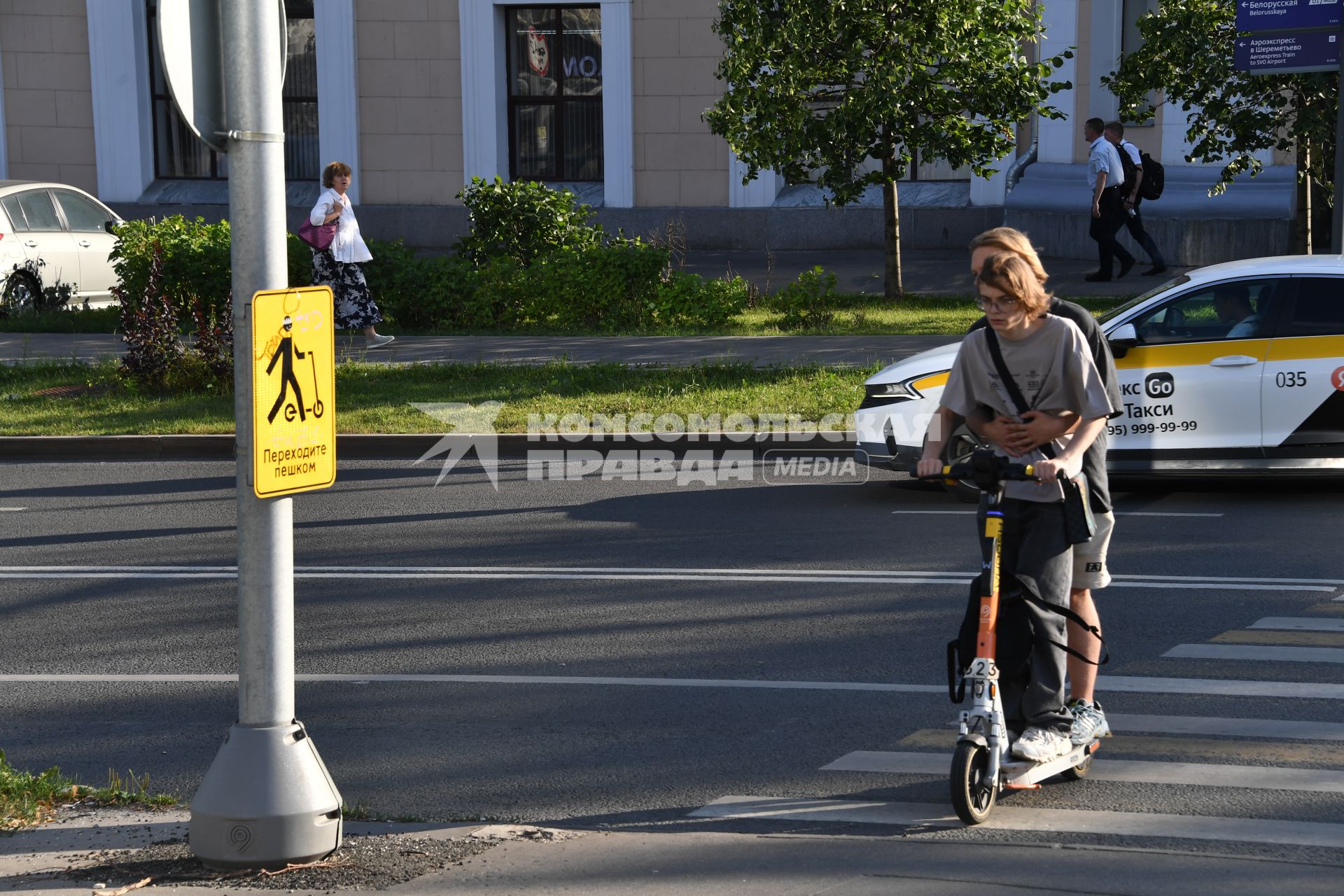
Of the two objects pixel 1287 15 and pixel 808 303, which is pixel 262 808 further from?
pixel 808 303

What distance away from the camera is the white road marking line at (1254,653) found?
22.3 ft

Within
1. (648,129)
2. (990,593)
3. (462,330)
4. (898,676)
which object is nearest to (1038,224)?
(648,129)

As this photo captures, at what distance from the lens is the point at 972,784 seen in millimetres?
4895

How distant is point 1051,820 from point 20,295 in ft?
57.7

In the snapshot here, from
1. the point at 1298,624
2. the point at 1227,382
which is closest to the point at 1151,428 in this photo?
the point at 1227,382

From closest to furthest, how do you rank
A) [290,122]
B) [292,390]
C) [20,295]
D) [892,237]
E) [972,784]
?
[292,390] < [972,784] < [892,237] < [20,295] < [290,122]

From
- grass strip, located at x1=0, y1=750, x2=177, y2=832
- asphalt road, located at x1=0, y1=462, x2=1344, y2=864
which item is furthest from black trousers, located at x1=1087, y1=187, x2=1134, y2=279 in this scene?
grass strip, located at x1=0, y1=750, x2=177, y2=832

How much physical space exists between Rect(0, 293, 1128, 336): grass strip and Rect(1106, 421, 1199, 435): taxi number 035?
5789 mm

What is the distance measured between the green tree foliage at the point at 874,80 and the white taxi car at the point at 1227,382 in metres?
7.14

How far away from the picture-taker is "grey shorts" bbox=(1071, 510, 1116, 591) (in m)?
5.32

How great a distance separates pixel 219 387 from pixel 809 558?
802cm

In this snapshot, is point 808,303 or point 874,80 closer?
point 874,80

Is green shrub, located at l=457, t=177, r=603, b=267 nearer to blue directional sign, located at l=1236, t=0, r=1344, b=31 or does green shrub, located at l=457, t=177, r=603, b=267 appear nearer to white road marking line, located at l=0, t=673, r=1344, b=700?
blue directional sign, located at l=1236, t=0, r=1344, b=31

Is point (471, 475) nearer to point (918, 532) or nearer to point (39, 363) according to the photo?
point (918, 532)
